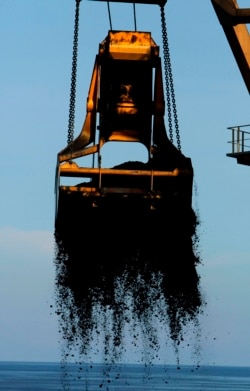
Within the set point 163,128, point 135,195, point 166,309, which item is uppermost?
point 163,128

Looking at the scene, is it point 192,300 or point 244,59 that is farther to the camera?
point 244,59

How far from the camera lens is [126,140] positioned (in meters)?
29.4

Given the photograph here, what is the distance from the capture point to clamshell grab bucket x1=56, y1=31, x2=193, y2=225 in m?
27.5

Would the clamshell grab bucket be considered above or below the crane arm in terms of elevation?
below

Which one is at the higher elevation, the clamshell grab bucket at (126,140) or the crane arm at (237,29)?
the crane arm at (237,29)

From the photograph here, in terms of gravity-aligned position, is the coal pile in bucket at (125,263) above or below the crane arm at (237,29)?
below

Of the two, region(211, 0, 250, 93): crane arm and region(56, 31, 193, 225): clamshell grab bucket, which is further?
region(211, 0, 250, 93): crane arm

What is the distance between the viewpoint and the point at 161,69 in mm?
29172

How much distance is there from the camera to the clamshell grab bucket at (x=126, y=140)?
27.5 m

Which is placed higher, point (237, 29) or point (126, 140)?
point (237, 29)

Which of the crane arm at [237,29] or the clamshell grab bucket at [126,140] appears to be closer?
the clamshell grab bucket at [126,140]

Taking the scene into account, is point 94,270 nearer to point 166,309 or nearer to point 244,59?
point 166,309

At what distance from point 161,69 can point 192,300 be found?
5634 millimetres

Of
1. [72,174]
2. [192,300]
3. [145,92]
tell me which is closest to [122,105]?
[145,92]
